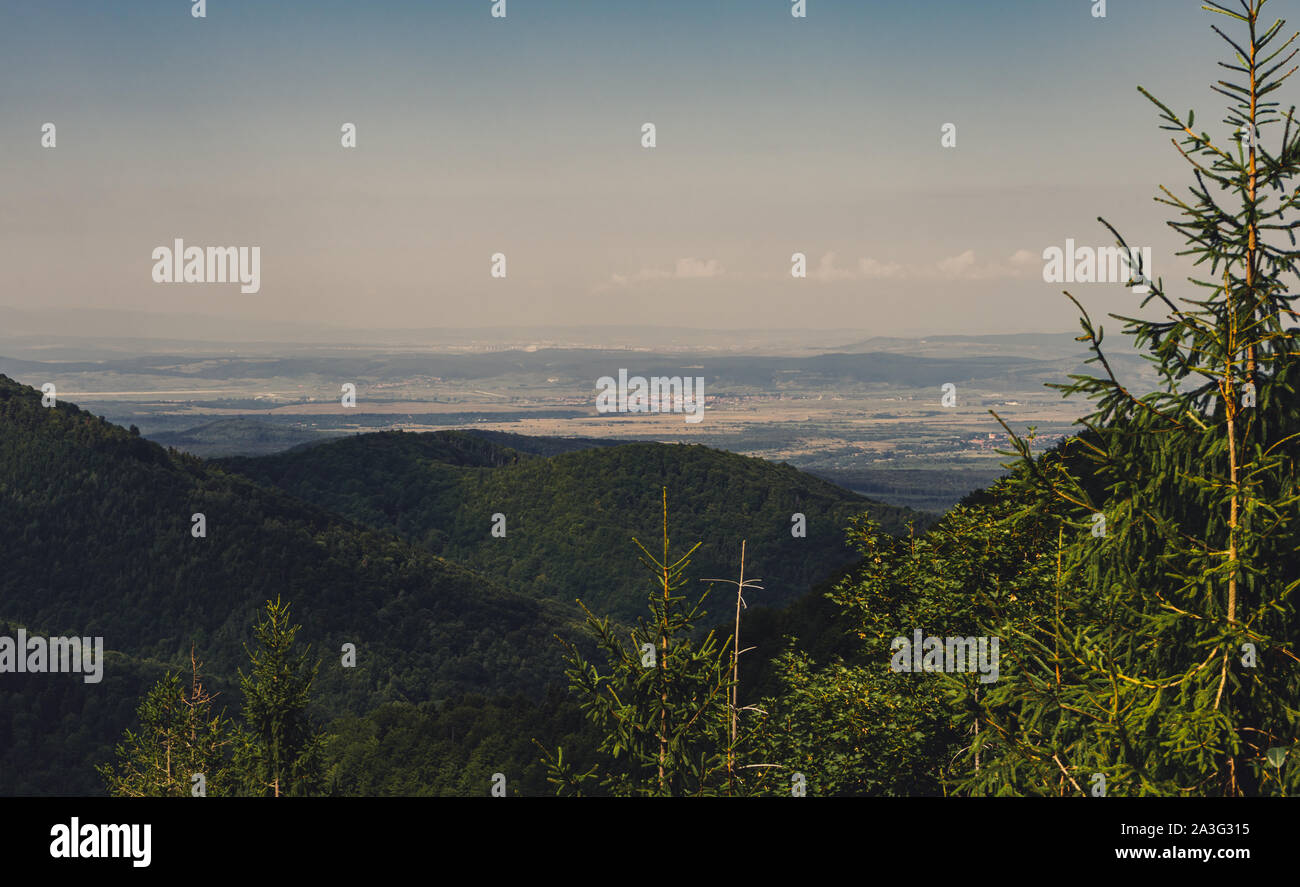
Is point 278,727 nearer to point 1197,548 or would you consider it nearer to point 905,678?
point 905,678

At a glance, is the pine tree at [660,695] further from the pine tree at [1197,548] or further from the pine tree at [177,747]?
the pine tree at [177,747]

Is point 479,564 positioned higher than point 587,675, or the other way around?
point 587,675

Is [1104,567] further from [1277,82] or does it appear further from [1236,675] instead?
[1277,82]

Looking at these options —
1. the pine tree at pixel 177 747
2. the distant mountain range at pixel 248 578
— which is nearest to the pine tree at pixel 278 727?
the pine tree at pixel 177 747

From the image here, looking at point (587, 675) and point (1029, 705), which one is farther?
point (587, 675)
